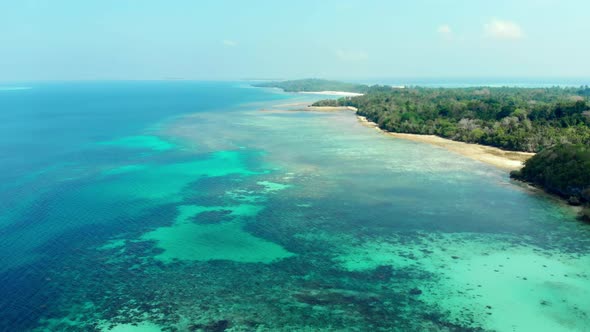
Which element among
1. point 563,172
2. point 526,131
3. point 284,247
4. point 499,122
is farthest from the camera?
point 499,122

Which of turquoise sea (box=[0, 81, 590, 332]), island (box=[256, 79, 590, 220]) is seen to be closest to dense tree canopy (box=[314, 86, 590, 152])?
island (box=[256, 79, 590, 220])

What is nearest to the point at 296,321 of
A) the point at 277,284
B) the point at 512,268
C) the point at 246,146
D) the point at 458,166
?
the point at 277,284

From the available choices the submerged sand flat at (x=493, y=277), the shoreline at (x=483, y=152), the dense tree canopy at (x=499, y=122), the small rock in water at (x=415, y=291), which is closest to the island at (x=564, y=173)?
the shoreline at (x=483, y=152)

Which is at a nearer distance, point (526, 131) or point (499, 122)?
point (526, 131)

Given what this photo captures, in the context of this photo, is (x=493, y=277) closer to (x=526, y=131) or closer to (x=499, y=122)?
(x=526, y=131)

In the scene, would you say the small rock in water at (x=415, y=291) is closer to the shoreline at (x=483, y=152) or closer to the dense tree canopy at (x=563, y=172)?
the dense tree canopy at (x=563, y=172)

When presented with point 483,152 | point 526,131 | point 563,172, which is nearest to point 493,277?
point 563,172

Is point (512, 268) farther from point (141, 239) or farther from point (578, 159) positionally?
point (141, 239)
